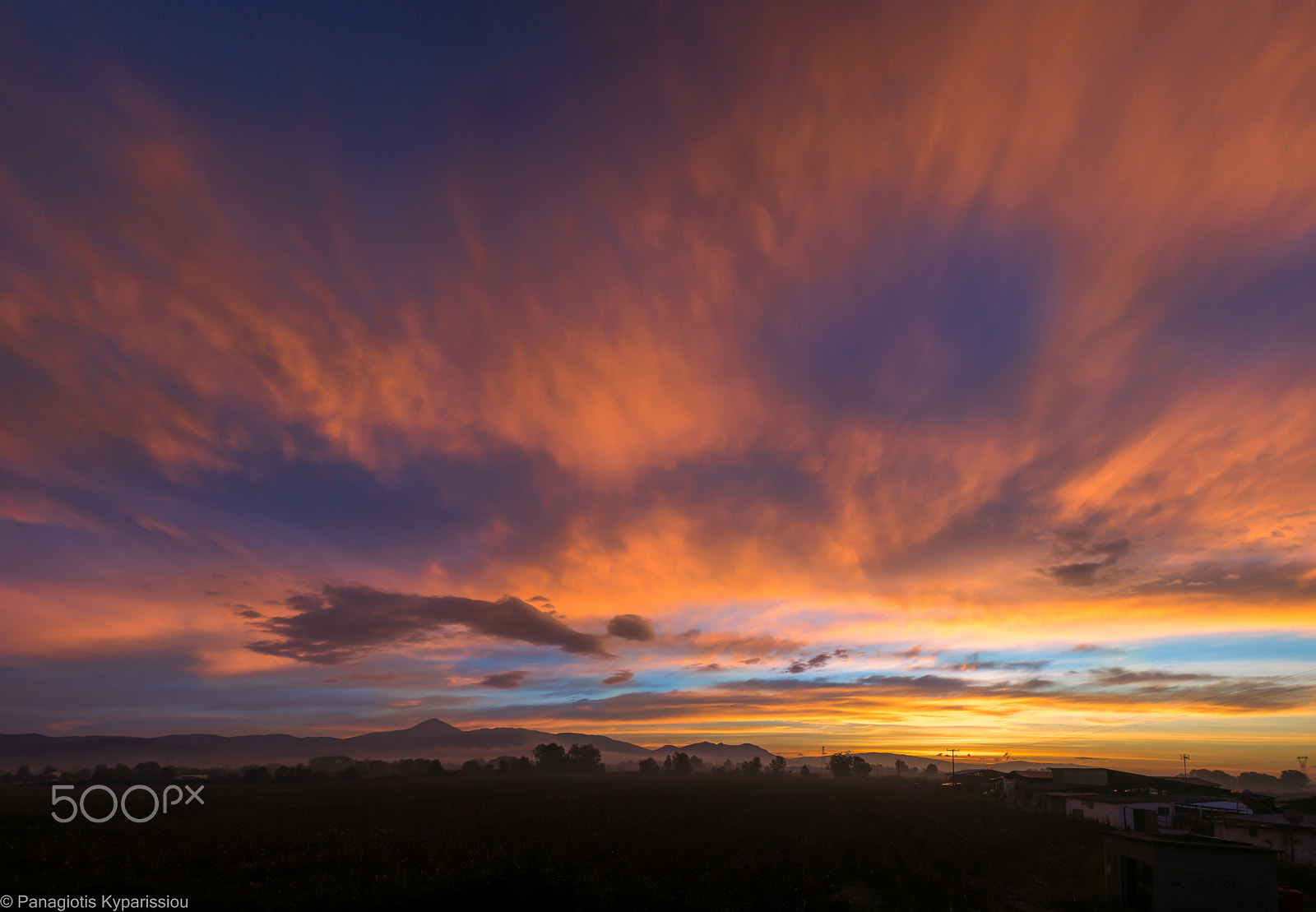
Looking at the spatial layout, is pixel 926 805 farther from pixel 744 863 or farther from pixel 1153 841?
pixel 1153 841

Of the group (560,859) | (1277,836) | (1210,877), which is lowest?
(1277,836)

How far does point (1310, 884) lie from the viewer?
Answer: 3788 centimetres

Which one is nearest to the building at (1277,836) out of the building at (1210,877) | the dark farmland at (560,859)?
the dark farmland at (560,859)

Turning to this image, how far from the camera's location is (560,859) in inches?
1480

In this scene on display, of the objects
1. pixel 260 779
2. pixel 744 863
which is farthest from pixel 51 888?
pixel 260 779

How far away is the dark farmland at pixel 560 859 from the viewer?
29016 millimetres

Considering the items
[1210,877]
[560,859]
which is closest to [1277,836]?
[1210,877]

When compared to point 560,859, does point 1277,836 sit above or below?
below

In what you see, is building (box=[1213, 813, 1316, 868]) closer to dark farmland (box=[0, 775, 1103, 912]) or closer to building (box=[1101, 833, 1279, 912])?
dark farmland (box=[0, 775, 1103, 912])

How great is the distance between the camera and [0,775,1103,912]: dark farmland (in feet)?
95.2

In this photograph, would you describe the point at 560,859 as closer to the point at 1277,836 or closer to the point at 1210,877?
the point at 1210,877

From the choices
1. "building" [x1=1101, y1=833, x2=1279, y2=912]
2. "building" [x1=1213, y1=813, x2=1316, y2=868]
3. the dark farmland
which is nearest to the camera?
"building" [x1=1101, y1=833, x2=1279, y2=912]

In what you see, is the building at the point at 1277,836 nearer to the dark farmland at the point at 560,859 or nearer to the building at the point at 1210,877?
the dark farmland at the point at 560,859

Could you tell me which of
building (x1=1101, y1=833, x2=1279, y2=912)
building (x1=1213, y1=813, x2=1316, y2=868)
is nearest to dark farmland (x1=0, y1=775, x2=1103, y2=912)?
building (x1=1101, y1=833, x2=1279, y2=912)
